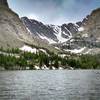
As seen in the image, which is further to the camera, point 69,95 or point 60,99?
point 69,95

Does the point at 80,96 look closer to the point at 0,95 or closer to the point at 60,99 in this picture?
the point at 60,99

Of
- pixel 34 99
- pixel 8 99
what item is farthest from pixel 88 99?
pixel 8 99

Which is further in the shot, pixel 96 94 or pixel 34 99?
pixel 96 94

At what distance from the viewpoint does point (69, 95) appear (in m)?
86.9

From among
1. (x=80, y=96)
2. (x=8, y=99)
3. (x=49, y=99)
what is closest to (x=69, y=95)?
(x=80, y=96)

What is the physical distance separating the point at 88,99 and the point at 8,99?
56.5 ft

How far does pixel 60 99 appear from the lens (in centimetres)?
7925

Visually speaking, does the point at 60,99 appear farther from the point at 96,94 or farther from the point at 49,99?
the point at 96,94

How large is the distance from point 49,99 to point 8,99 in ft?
29.2

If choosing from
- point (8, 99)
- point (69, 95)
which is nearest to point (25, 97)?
point (8, 99)

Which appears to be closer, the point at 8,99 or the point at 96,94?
the point at 8,99

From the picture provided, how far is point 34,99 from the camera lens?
78562mm

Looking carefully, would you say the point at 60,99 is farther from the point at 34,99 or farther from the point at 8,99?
the point at 8,99

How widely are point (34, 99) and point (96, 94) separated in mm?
16755
